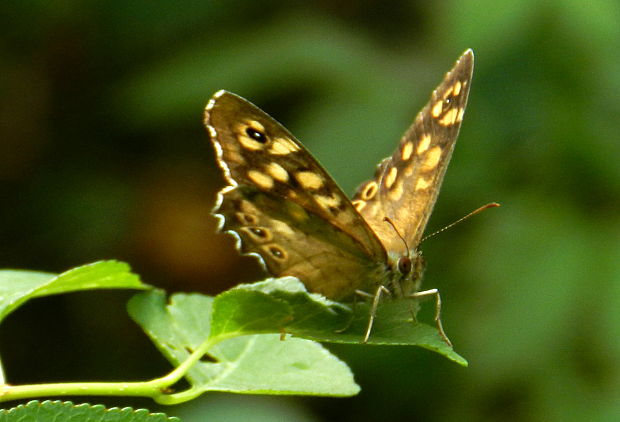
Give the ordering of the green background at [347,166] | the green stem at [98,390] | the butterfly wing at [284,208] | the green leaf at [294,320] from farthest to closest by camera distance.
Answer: the green background at [347,166], the butterfly wing at [284,208], the green leaf at [294,320], the green stem at [98,390]

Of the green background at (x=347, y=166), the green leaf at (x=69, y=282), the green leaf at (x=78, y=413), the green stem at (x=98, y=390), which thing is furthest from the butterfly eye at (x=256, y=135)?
the green background at (x=347, y=166)

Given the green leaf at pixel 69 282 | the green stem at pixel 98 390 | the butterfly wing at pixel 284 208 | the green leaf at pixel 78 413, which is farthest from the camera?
the butterfly wing at pixel 284 208

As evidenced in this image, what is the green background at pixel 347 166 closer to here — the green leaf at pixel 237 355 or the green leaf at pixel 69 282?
the green leaf at pixel 237 355

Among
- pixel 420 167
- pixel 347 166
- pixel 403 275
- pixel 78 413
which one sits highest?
pixel 420 167

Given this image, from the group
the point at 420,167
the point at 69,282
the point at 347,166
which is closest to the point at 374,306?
the point at 420,167

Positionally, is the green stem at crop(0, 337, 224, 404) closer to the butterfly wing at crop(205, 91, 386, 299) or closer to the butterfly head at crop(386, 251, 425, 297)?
the butterfly wing at crop(205, 91, 386, 299)

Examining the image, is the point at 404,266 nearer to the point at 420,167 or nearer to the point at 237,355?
the point at 420,167
